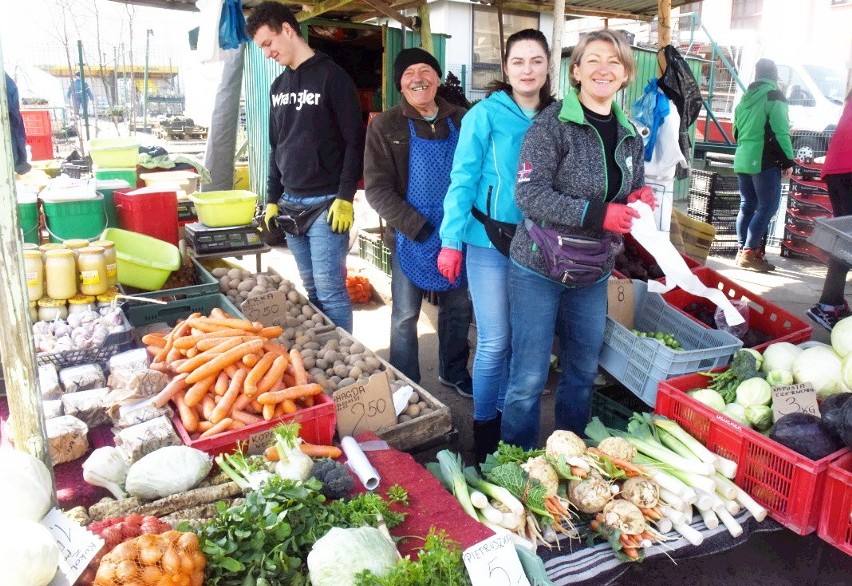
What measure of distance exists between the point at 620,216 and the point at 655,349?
0.81 m

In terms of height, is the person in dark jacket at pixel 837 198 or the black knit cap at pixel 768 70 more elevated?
the black knit cap at pixel 768 70

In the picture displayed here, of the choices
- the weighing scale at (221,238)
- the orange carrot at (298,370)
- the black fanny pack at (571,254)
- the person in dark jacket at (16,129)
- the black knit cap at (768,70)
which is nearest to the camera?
the black fanny pack at (571,254)

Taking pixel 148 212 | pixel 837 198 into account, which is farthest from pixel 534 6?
pixel 148 212

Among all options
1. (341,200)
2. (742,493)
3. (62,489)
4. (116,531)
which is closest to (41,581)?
(116,531)

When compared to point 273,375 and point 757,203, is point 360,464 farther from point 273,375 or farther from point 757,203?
point 757,203

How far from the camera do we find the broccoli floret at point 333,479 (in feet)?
6.86

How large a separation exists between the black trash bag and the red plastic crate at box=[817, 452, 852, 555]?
108 inches

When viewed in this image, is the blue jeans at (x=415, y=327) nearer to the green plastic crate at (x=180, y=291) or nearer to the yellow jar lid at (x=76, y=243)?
the green plastic crate at (x=180, y=291)

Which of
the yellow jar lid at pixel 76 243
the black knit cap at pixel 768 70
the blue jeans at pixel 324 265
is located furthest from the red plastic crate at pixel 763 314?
Answer: the black knit cap at pixel 768 70

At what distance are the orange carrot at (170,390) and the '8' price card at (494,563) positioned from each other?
4.80ft

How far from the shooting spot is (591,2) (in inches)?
262

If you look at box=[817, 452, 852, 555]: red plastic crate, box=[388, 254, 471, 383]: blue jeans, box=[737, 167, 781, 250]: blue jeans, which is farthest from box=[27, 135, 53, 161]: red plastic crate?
box=[817, 452, 852, 555]: red plastic crate

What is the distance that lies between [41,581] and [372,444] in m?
1.29

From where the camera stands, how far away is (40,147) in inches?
396
